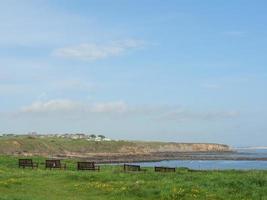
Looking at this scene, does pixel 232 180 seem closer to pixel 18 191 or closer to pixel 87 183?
pixel 87 183

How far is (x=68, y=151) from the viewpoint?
594 ft

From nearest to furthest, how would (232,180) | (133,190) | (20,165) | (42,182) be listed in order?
(133,190)
(232,180)
(42,182)
(20,165)

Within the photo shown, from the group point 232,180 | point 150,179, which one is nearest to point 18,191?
point 150,179

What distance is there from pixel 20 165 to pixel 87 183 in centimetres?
2040

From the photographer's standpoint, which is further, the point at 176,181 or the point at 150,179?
the point at 150,179

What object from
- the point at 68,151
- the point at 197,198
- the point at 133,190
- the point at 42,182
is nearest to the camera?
the point at 197,198

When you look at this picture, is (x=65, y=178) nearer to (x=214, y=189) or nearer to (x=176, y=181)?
(x=176, y=181)

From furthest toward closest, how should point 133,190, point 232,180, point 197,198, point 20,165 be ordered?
1. point 20,165
2. point 232,180
3. point 133,190
4. point 197,198

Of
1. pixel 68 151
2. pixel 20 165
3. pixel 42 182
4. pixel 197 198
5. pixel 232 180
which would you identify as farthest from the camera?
pixel 68 151

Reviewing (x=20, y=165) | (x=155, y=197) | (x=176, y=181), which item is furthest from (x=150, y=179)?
(x=20, y=165)

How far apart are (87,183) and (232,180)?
28.3ft

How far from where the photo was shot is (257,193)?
90.5 feet

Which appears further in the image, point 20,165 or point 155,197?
point 20,165

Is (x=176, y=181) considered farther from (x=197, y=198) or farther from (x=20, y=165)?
(x=20, y=165)
